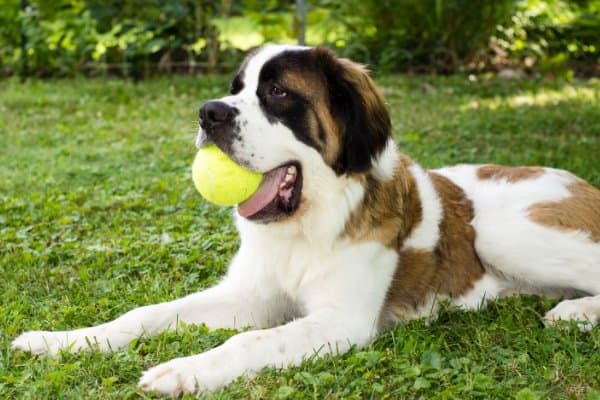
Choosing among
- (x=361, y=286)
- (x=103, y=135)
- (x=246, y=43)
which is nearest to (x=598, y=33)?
(x=246, y=43)

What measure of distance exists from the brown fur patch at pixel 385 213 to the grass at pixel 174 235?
0.42 m

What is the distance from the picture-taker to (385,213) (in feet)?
12.5

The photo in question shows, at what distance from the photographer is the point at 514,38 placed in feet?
40.3

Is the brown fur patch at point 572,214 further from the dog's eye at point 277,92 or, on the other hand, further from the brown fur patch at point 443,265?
the dog's eye at point 277,92

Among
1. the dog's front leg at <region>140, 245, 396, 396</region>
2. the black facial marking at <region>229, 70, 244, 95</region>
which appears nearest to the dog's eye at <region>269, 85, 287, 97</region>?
the black facial marking at <region>229, 70, 244, 95</region>

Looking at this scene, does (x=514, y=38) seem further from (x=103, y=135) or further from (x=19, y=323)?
(x=19, y=323)

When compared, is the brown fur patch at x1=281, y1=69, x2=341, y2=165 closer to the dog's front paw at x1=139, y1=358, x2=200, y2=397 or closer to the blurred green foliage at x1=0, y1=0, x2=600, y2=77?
the dog's front paw at x1=139, y1=358, x2=200, y2=397

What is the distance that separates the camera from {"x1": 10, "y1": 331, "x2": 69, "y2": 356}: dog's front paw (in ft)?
11.3

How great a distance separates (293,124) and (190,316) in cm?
99

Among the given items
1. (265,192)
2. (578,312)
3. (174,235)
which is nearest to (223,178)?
(265,192)

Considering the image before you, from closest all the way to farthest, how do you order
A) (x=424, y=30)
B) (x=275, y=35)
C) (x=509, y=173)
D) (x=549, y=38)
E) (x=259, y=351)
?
(x=259, y=351), (x=509, y=173), (x=424, y=30), (x=549, y=38), (x=275, y=35)

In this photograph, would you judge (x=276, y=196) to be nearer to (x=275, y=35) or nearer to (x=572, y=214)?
(x=572, y=214)

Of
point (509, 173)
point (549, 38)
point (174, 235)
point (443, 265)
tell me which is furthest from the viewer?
point (549, 38)

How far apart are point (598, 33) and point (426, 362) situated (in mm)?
9883
